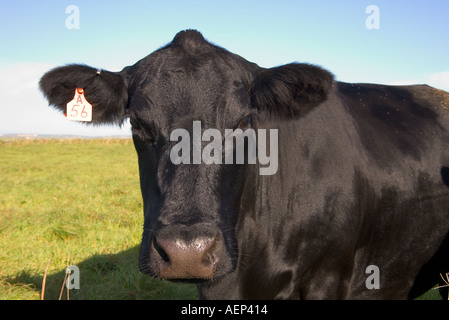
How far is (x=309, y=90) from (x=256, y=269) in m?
1.47

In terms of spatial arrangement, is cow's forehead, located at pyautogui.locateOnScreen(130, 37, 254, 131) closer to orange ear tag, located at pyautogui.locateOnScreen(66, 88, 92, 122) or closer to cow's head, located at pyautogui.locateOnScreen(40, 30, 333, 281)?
cow's head, located at pyautogui.locateOnScreen(40, 30, 333, 281)

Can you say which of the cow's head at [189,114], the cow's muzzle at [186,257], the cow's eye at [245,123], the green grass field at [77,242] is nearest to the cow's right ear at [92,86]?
the cow's head at [189,114]

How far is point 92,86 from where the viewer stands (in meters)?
3.67

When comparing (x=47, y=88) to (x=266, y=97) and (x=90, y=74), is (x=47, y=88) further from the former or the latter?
(x=266, y=97)

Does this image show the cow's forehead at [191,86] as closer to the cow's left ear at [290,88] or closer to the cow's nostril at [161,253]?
the cow's left ear at [290,88]

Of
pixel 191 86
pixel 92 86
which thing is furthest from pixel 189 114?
pixel 92 86

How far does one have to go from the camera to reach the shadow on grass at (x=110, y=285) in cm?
501

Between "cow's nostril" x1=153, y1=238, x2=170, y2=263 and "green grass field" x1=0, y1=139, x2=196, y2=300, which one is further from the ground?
"cow's nostril" x1=153, y1=238, x2=170, y2=263

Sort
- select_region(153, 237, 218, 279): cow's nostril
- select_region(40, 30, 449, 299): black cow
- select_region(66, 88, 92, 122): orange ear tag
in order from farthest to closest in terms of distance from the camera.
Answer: select_region(66, 88, 92, 122): orange ear tag, select_region(40, 30, 449, 299): black cow, select_region(153, 237, 218, 279): cow's nostril

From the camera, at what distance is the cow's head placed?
245cm

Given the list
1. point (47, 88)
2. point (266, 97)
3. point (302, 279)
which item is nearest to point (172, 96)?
point (266, 97)

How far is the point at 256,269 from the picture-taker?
132 inches

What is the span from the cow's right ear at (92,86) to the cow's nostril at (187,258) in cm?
151

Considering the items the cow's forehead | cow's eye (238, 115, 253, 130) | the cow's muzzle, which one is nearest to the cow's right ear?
the cow's forehead
